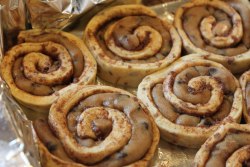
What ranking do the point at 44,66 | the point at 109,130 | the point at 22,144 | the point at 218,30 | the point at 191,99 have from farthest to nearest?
the point at 218,30 → the point at 44,66 → the point at 191,99 → the point at 109,130 → the point at 22,144

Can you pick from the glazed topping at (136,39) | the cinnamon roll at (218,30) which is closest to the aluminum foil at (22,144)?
the glazed topping at (136,39)

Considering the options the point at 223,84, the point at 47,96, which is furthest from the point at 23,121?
the point at 223,84

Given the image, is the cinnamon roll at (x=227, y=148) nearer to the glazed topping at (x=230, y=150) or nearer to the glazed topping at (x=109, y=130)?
the glazed topping at (x=230, y=150)

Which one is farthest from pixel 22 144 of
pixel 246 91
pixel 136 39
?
pixel 246 91

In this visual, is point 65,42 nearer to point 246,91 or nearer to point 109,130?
point 109,130

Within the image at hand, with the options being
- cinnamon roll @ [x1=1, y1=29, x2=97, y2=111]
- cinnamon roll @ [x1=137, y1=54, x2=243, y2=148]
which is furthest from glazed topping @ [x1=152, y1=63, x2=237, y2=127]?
cinnamon roll @ [x1=1, y1=29, x2=97, y2=111]

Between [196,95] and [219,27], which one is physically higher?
[219,27]
